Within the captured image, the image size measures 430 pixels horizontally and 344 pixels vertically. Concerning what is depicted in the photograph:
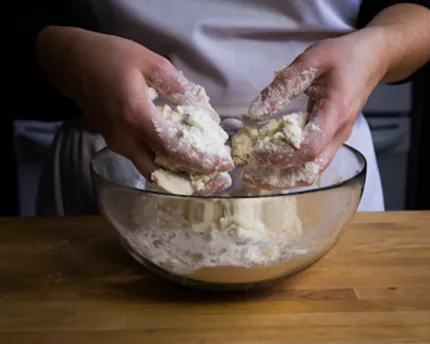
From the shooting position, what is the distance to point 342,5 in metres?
0.92

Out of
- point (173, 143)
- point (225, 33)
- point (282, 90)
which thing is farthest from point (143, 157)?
point (225, 33)

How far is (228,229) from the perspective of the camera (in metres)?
0.57

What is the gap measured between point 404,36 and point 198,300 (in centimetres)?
45

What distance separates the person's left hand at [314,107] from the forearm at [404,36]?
13cm

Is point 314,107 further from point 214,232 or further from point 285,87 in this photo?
point 214,232

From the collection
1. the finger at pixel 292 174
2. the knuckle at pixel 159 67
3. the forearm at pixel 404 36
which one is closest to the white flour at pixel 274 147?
the finger at pixel 292 174

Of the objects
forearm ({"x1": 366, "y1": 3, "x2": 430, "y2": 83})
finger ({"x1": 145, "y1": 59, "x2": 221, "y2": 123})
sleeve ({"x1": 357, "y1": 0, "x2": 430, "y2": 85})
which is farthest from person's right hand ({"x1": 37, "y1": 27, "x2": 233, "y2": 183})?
sleeve ({"x1": 357, "y1": 0, "x2": 430, "y2": 85})

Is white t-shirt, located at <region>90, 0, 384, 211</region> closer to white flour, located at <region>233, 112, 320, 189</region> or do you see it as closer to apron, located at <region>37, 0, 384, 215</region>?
apron, located at <region>37, 0, 384, 215</region>

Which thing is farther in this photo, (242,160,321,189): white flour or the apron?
the apron

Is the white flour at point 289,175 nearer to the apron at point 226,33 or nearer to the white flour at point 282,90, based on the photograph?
the white flour at point 282,90

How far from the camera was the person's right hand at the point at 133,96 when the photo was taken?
586 millimetres

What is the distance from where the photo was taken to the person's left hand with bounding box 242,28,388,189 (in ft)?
1.95

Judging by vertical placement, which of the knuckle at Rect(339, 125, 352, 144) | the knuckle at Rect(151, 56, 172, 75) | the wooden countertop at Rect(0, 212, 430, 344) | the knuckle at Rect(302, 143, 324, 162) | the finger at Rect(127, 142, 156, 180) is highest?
the knuckle at Rect(151, 56, 172, 75)

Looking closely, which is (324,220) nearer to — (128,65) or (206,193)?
(206,193)
